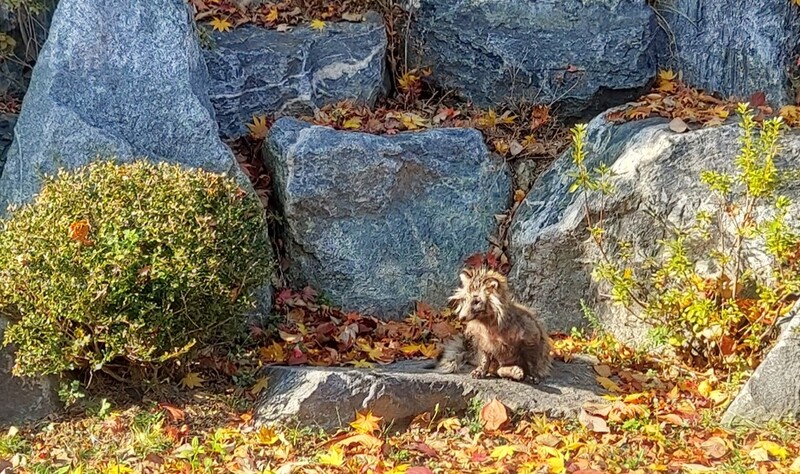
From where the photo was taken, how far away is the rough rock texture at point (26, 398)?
5.71 m

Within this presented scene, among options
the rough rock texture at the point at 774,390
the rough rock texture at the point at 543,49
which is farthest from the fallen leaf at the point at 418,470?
the rough rock texture at the point at 543,49

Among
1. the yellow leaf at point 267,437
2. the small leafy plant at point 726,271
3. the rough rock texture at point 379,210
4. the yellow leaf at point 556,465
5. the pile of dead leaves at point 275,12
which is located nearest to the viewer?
the yellow leaf at point 556,465

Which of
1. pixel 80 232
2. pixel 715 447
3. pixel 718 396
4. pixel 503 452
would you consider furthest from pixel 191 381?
pixel 718 396

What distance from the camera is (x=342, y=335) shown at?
22.6ft

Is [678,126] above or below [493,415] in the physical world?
above

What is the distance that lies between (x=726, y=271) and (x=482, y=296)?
1.74m

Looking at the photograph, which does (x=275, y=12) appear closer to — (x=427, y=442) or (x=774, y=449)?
(x=427, y=442)

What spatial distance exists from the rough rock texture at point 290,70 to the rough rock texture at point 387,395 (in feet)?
11.4

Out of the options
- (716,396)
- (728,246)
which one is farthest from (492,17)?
(716,396)

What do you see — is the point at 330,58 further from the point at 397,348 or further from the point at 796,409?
the point at 796,409

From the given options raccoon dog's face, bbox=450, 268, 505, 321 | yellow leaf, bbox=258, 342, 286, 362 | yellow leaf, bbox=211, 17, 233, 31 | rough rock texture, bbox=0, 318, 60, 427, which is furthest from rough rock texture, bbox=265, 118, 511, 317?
rough rock texture, bbox=0, 318, 60, 427

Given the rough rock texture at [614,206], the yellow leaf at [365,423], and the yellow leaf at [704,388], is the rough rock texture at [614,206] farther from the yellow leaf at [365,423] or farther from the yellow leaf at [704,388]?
the yellow leaf at [365,423]

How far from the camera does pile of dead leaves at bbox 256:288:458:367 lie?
6544mm

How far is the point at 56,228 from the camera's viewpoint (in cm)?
557
